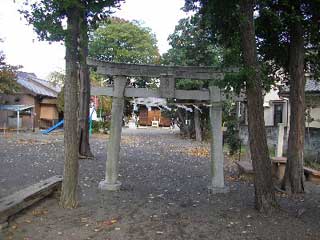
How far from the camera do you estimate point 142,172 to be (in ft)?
44.8

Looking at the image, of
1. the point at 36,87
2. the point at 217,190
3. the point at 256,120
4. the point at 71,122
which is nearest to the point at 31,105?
the point at 36,87

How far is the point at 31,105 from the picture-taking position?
3834 centimetres

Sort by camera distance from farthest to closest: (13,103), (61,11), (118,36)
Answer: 1. (118,36)
2. (13,103)
3. (61,11)

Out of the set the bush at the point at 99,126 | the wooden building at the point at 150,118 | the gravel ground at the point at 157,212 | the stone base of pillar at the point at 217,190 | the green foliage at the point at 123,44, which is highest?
the green foliage at the point at 123,44

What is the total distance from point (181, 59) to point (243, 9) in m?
19.3

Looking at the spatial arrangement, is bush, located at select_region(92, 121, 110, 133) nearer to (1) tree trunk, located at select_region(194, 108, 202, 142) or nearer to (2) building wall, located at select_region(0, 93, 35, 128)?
(2) building wall, located at select_region(0, 93, 35, 128)

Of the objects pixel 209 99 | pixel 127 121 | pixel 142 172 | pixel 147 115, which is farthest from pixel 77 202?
pixel 147 115

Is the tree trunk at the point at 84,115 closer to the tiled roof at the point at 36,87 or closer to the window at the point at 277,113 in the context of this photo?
the window at the point at 277,113

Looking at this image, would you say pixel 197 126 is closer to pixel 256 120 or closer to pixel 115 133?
pixel 115 133

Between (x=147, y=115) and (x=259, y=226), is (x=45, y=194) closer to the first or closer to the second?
(x=259, y=226)

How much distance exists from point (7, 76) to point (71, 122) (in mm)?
24689

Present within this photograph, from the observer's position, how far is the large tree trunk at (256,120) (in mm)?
8000

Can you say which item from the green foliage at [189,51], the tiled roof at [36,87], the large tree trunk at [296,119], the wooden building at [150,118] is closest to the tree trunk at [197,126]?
the green foliage at [189,51]

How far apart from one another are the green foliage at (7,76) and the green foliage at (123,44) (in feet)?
53.1
